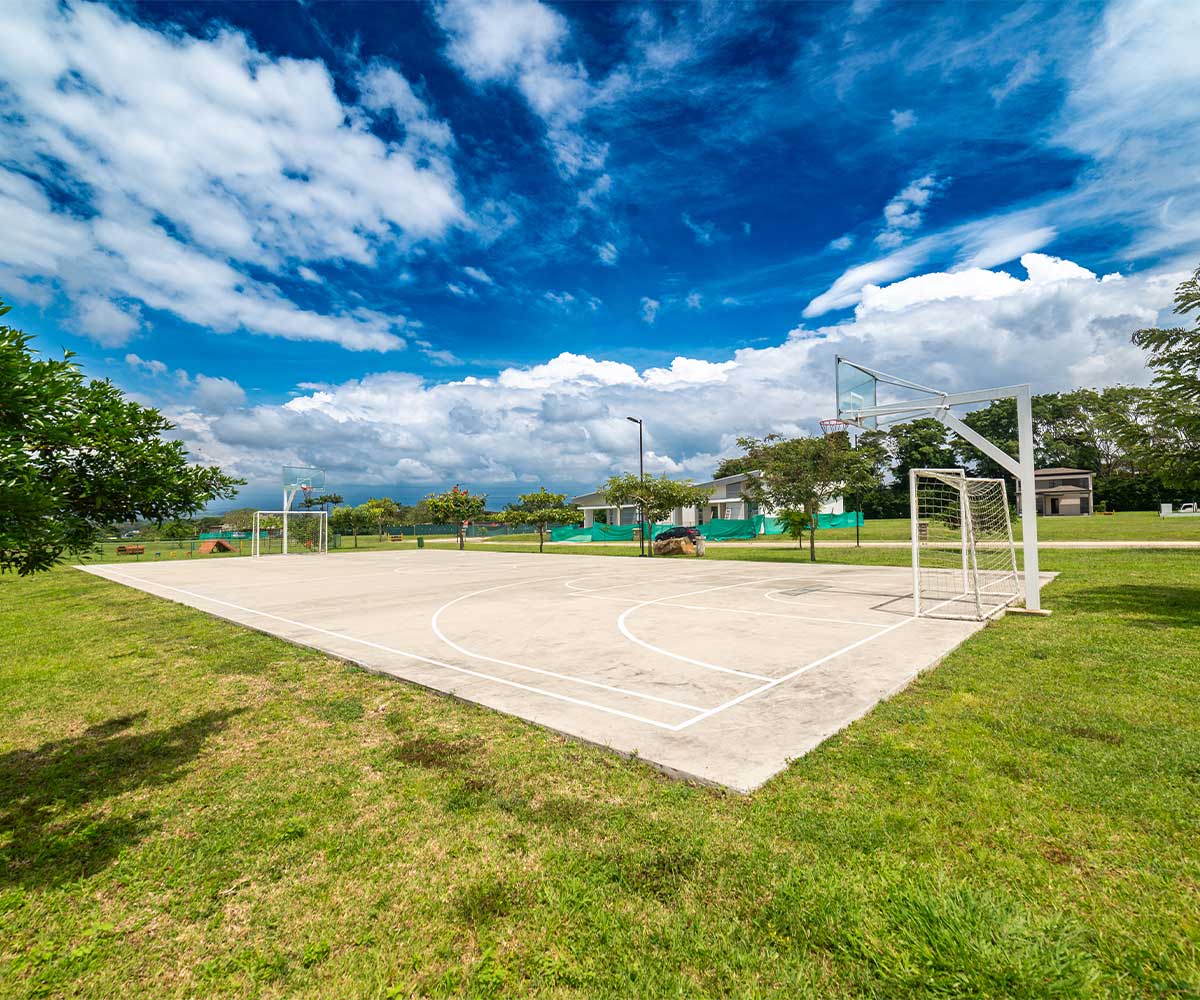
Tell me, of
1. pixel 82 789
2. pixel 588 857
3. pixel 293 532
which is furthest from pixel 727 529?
pixel 82 789

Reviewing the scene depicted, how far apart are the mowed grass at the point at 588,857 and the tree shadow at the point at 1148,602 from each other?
4.51 m

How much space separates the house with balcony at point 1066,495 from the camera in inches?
2472

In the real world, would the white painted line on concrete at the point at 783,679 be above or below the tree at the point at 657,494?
below

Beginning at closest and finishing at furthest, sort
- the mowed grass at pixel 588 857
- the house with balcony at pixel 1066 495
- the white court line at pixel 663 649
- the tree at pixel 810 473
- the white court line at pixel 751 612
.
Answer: the mowed grass at pixel 588 857
the white court line at pixel 663 649
the white court line at pixel 751 612
the tree at pixel 810 473
the house with balcony at pixel 1066 495

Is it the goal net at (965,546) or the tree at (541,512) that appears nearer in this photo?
the goal net at (965,546)

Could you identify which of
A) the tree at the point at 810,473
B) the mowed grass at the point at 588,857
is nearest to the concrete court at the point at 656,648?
the mowed grass at the point at 588,857

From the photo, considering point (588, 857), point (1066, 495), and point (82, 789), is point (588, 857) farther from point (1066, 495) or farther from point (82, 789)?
point (1066, 495)

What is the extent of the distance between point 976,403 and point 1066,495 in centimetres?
6866

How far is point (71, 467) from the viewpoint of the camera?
3867mm

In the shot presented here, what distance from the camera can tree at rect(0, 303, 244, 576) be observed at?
313cm

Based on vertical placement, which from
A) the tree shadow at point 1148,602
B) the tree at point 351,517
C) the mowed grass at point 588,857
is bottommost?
the mowed grass at point 588,857

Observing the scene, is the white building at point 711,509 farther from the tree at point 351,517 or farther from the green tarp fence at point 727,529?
the tree at point 351,517

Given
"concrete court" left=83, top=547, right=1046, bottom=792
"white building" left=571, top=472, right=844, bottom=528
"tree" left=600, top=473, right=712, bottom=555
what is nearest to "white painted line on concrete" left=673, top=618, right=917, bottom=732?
"concrete court" left=83, top=547, right=1046, bottom=792

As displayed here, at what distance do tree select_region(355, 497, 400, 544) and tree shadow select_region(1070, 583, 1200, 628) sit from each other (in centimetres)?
6458
